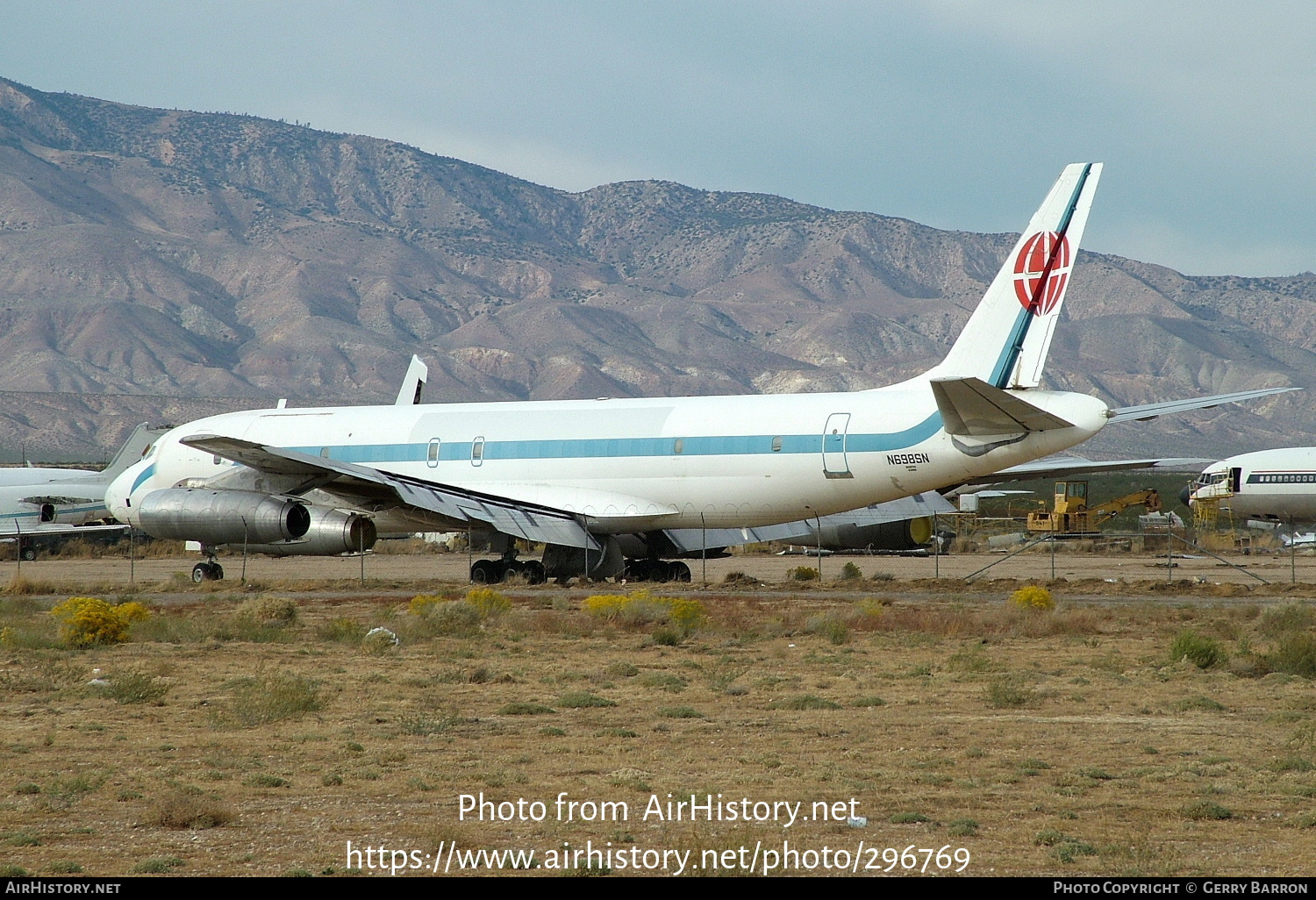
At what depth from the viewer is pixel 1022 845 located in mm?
7859

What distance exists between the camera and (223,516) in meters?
25.5

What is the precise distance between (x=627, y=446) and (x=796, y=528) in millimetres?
3577

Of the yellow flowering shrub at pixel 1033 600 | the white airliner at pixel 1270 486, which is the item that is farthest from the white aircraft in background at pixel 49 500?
the white airliner at pixel 1270 486

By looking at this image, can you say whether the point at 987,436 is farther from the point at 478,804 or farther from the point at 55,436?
the point at 55,436

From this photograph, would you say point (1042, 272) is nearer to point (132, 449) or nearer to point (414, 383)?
point (414, 383)

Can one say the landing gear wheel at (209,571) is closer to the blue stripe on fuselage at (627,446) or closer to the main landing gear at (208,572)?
the main landing gear at (208,572)

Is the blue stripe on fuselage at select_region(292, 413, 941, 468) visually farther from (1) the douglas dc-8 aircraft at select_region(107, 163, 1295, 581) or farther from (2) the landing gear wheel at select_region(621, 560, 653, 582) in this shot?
(2) the landing gear wheel at select_region(621, 560, 653, 582)

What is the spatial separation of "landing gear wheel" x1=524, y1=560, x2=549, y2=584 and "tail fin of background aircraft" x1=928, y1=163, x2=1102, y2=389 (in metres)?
9.30

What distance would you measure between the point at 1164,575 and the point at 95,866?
103ft

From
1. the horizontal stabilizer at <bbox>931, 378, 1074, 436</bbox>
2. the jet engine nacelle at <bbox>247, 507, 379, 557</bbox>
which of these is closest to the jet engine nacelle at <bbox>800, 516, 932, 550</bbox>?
the horizontal stabilizer at <bbox>931, 378, 1074, 436</bbox>

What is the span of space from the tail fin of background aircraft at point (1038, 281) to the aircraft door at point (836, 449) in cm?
226

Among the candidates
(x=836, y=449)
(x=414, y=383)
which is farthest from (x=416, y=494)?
(x=414, y=383)

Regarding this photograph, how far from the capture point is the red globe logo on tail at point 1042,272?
78.3 feet
